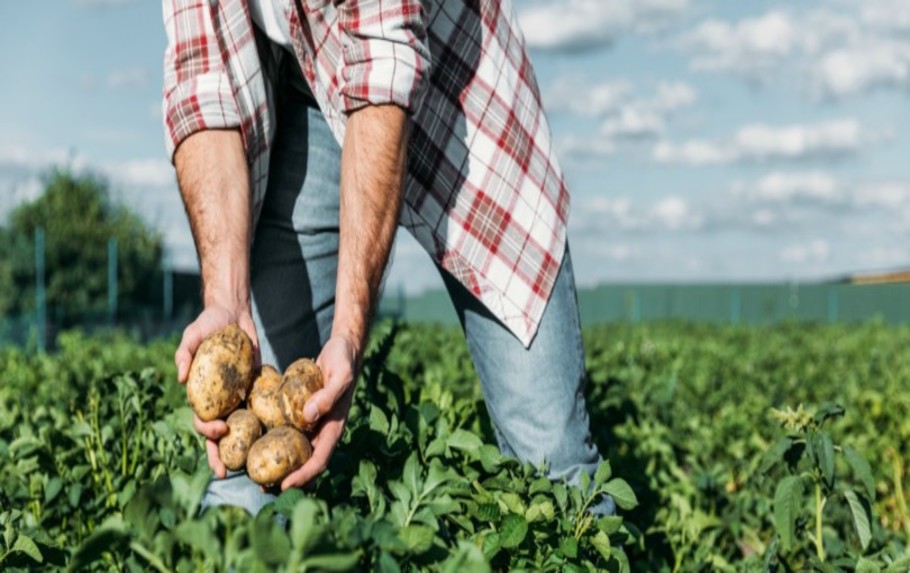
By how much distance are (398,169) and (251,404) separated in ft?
2.02

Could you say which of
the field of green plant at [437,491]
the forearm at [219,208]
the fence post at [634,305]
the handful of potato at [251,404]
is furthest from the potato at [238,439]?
the fence post at [634,305]

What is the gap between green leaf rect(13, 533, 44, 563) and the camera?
2.03 m

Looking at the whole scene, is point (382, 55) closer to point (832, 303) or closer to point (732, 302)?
point (732, 302)

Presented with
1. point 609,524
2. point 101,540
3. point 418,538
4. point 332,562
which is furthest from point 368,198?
point 332,562

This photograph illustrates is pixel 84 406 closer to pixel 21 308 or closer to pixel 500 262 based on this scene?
pixel 500 262

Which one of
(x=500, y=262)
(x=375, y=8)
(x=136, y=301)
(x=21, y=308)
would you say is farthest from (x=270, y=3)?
(x=136, y=301)

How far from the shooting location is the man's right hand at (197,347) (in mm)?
2018

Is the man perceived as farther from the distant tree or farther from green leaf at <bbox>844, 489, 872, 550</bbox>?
the distant tree

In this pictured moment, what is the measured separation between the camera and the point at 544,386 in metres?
2.75

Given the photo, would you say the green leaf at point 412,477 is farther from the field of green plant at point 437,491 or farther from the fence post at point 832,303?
the fence post at point 832,303

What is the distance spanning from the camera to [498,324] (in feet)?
9.13

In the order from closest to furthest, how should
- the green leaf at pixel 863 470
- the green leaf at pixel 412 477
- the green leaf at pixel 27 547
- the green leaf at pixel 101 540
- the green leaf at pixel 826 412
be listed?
the green leaf at pixel 101 540
the green leaf at pixel 412 477
the green leaf at pixel 27 547
the green leaf at pixel 863 470
the green leaf at pixel 826 412

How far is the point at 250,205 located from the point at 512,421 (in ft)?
2.80

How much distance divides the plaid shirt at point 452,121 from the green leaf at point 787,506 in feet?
2.27
